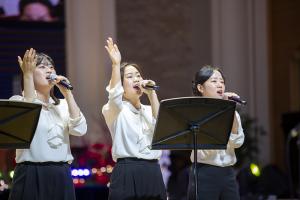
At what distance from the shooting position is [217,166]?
20.4ft

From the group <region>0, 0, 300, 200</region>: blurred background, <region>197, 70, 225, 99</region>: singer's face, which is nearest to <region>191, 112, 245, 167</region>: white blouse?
<region>197, 70, 225, 99</region>: singer's face

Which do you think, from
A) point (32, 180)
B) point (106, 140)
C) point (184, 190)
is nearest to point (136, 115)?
point (32, 180)

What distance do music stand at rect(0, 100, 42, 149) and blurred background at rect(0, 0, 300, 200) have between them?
3.97 m

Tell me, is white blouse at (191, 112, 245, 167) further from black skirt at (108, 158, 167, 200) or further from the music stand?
the music stand

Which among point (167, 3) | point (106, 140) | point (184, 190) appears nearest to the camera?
point (184, 190)

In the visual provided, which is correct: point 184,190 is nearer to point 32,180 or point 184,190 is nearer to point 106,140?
point 106,140

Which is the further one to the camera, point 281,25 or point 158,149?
point 281,25

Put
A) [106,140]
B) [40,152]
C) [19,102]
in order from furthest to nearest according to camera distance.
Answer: [106,140], [40,152], [19,102]

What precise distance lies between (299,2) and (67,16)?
12.2 ft

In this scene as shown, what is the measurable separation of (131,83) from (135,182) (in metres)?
0.77

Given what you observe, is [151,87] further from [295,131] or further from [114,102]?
[295,131]

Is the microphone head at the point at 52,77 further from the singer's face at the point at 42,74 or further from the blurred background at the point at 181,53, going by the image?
the blurred background at the point at 181,53

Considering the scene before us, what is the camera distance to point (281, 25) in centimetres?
1244

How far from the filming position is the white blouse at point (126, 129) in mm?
5957
